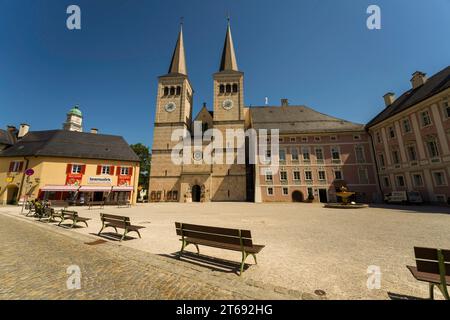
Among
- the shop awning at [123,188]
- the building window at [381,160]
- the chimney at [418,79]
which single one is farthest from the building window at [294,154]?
the shop awning at [123,188]

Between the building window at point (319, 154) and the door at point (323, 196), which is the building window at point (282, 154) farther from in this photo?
the door at point (323, 196)

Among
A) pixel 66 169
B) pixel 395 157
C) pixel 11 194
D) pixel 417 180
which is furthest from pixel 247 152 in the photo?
pixel 11 194

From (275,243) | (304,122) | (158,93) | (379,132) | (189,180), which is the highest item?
(158,93)

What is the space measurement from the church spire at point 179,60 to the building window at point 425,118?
36.4 metres

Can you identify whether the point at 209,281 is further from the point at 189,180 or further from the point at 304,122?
the point at 304,122

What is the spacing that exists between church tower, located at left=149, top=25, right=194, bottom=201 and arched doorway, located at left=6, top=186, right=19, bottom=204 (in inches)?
615

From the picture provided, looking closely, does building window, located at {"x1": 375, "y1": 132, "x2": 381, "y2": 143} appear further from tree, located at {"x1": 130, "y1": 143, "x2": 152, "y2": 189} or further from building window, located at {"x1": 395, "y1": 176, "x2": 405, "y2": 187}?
tree, located at {"x1": 130, "y1": 143, "x2": 152, "y2": 189}

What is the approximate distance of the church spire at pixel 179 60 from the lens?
120ft

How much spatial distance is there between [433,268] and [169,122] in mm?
34357

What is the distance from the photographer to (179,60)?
123ft

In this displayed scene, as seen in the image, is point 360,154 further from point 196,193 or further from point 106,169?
point 106,169

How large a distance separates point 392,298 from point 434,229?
7.94 meters

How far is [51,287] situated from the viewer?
3176 mm
